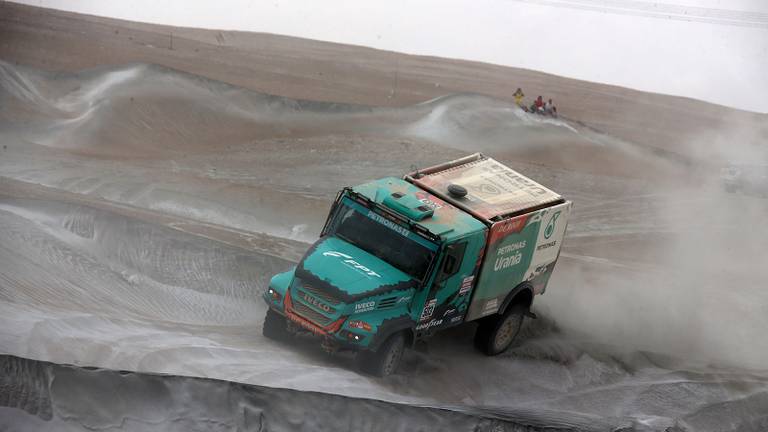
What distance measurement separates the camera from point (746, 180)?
24.1 metres

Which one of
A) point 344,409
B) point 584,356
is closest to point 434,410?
point 344,409

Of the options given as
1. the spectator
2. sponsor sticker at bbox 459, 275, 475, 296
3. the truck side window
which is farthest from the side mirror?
the spectator

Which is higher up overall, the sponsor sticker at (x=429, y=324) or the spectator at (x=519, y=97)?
the spectator at (x=519, y=97)

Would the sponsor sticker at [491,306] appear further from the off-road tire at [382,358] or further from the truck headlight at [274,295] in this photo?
the truck headlight at [274,295]

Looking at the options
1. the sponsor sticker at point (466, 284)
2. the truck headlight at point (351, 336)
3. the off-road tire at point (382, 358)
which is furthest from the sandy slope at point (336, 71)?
the truck headlight at point (351, 336)

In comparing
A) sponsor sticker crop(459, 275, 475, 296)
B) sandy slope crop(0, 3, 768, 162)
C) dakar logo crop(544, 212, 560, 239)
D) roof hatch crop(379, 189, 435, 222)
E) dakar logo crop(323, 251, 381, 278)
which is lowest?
sponsor sticker crop(459, 275, 475, 296)

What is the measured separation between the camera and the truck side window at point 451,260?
12.3 m

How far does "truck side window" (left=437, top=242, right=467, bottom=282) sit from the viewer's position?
1231 centimetres

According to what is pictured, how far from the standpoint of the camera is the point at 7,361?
9.93 m

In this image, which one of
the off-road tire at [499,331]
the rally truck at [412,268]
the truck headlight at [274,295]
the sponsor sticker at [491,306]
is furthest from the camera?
the off-road tire at [499,331]

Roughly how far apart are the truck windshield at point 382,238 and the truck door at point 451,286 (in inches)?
9.6

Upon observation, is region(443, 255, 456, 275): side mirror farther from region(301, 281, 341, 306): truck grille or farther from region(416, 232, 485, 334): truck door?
region(301, 281, 341, 306): truck grille

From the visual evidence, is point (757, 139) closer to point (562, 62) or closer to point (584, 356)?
point (562, 62)

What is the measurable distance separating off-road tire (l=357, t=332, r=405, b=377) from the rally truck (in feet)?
0.05
